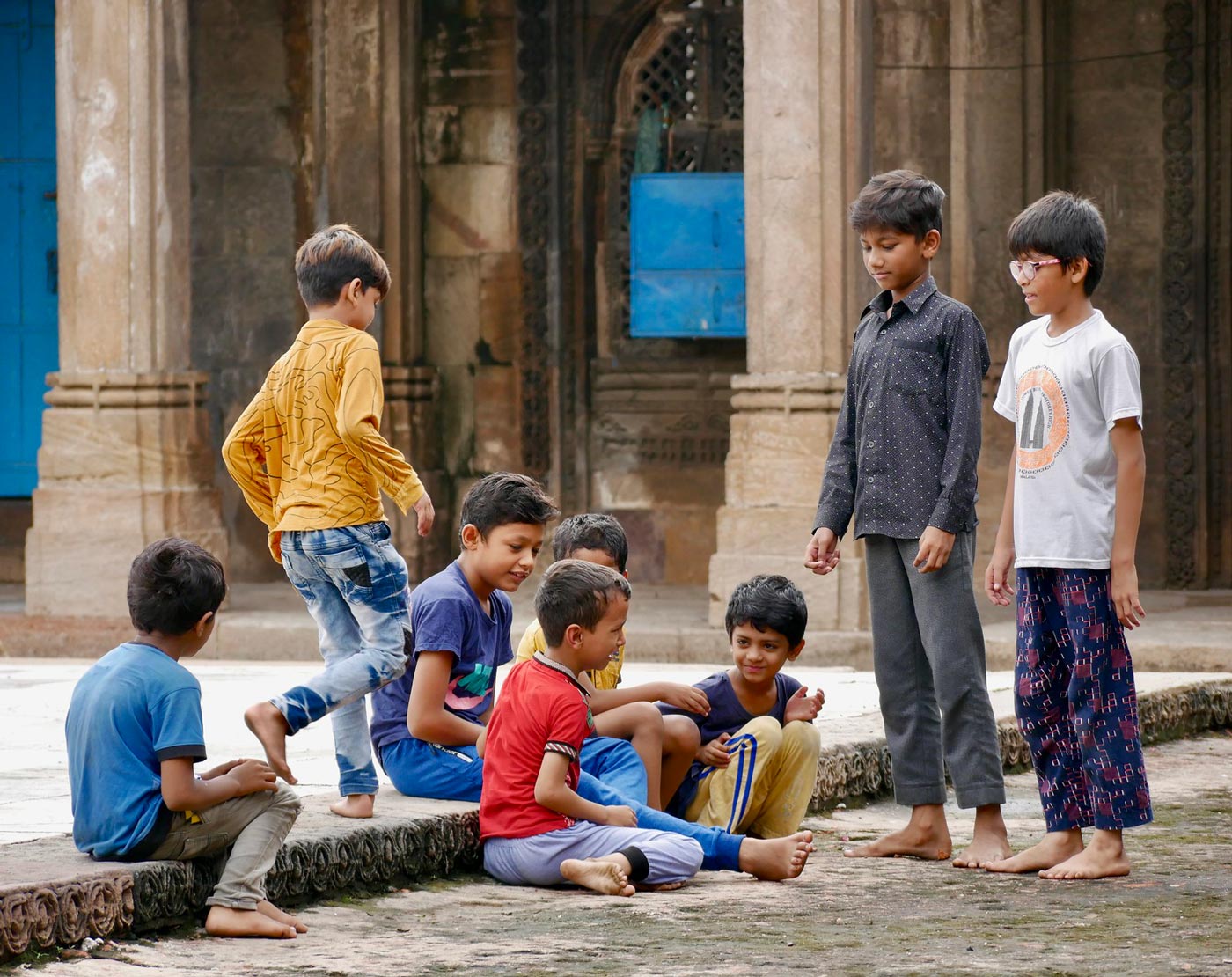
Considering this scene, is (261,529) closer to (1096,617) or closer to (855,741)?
(855,741)

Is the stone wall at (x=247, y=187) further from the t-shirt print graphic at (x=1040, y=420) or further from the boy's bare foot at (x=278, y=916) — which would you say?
the boy's bare foot at (x=278, y=916)

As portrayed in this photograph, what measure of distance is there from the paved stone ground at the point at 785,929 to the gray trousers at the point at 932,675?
22 cm

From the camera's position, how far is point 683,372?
41.8 ft

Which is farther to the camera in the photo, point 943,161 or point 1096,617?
point 943,161

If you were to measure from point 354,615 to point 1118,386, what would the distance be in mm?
1801

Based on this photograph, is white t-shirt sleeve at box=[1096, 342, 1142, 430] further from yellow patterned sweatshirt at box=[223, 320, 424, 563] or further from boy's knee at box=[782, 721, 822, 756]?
yellow patterned sweatshirt at box=[223, 320, 424, 563]

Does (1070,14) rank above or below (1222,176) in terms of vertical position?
above

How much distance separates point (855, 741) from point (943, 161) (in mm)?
6077

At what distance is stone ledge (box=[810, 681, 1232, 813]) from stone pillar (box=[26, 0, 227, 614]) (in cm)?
505

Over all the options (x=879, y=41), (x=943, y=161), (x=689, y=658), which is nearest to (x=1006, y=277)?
(x=943, y=161)

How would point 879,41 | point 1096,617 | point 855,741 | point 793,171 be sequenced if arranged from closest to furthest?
point 1096,617 < point 855,741 < point 793,171 < point 879,41

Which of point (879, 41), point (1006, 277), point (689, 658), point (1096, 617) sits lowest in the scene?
point (689, 658)

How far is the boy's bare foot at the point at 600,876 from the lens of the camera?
4.71m

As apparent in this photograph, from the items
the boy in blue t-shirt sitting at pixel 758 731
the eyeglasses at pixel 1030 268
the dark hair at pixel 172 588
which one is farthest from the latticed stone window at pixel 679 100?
the dark hair at pixel 172 588
